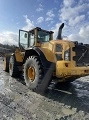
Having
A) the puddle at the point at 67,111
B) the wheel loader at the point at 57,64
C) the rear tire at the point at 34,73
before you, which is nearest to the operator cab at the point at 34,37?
the wheel loader at the point at 57,64

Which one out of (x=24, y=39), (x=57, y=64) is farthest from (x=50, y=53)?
(x=24, y=39)

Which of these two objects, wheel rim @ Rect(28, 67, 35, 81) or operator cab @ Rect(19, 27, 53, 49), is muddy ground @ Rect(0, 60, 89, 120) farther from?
operator cab @ Rect(19, 27, 53, 49)

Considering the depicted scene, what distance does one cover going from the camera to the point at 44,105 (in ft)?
15.0

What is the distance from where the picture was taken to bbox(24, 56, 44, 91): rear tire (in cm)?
557

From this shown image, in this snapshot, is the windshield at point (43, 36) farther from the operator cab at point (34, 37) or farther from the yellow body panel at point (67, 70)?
the yellow body panel at point (67, 70)

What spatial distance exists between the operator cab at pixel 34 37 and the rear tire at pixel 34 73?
45.8 inches

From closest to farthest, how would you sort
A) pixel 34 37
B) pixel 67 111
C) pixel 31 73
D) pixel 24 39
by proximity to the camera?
pixel 67 111 → pixel 31 73 → pixel 34 37 → pixel 24 39

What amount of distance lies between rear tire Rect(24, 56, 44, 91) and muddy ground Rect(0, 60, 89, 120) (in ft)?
0.86

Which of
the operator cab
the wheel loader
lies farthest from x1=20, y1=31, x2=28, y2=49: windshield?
the wheel loader

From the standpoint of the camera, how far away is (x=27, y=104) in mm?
4555

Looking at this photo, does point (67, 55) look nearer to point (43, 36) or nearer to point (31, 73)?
point (31, 73)

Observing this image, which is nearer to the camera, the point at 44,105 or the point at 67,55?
the point at 44,105

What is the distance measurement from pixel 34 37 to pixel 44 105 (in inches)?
130

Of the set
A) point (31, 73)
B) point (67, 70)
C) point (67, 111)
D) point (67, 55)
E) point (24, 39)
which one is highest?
point (24, 39)
